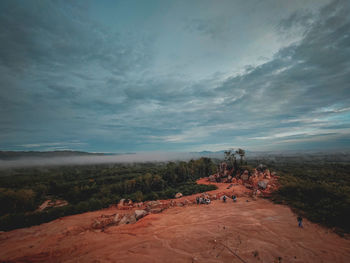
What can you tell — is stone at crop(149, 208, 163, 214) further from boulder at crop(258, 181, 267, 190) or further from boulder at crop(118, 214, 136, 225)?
boulder at crop(258, 181, 267, 190)

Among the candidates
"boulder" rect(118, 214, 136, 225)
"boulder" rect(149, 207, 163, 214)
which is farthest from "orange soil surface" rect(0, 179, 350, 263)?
"boulder" rect(149, 207, 163, 214)

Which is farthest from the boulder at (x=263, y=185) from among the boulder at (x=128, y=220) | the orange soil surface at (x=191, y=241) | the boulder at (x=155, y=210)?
the boulder at (x=128, y=220)

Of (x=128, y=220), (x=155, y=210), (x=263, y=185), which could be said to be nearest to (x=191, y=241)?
(x=128, y=220)

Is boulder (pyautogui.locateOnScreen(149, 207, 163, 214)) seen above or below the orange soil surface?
below

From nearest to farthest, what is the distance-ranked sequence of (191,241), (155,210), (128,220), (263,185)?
(191,241), (128,220), (155,210), (263,185)

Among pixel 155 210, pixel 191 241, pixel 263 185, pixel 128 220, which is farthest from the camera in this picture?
pixel 263 185

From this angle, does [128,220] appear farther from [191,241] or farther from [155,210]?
[191,241]

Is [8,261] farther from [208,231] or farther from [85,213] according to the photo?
[208,231]

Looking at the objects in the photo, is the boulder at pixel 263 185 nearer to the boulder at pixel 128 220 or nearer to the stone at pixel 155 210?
the stone at pixel 155 210
